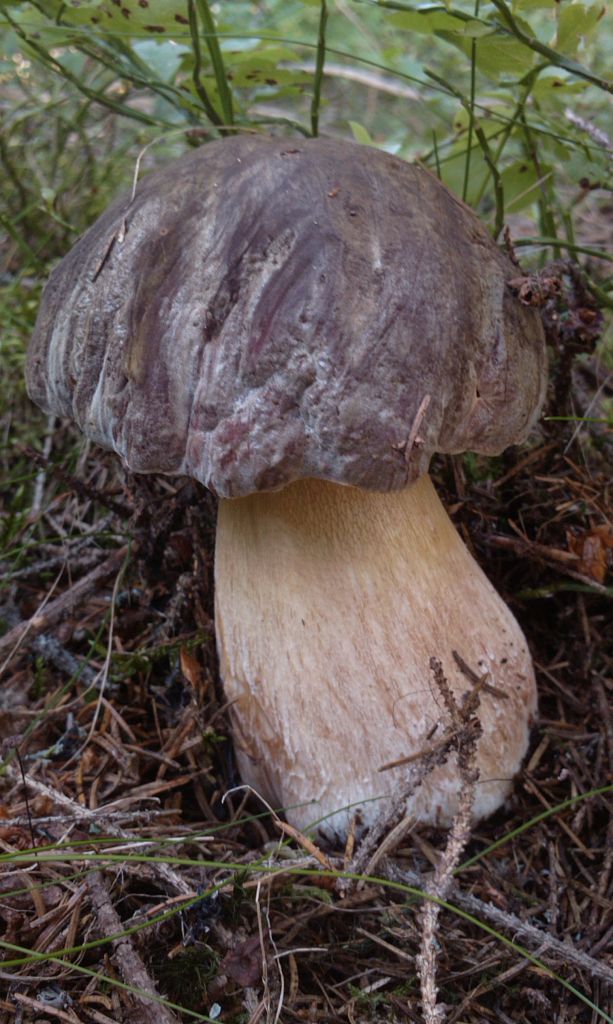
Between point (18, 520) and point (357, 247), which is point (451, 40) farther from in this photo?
point (18, 520)

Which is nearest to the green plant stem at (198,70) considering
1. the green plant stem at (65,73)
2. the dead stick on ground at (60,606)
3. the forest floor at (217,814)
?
the green plant stem at (65,73)

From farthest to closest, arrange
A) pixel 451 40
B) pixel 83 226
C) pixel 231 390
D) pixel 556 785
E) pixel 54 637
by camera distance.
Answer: pixel 83 226 → pixel 54 637 → pixel 451 40 → pixel 556 785 → pixel 231 390

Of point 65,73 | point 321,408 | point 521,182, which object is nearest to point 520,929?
point 321,408

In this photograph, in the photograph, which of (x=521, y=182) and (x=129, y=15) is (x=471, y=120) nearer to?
(x=521, y=182)

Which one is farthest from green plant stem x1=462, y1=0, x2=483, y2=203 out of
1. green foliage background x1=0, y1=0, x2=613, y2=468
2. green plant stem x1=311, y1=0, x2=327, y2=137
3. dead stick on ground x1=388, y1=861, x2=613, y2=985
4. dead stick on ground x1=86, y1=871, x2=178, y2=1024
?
dead stick on ground x1=86, y1=871, x2=178, y2=1024

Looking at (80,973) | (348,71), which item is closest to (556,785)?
(80,973)

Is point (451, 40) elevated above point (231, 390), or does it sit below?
above
